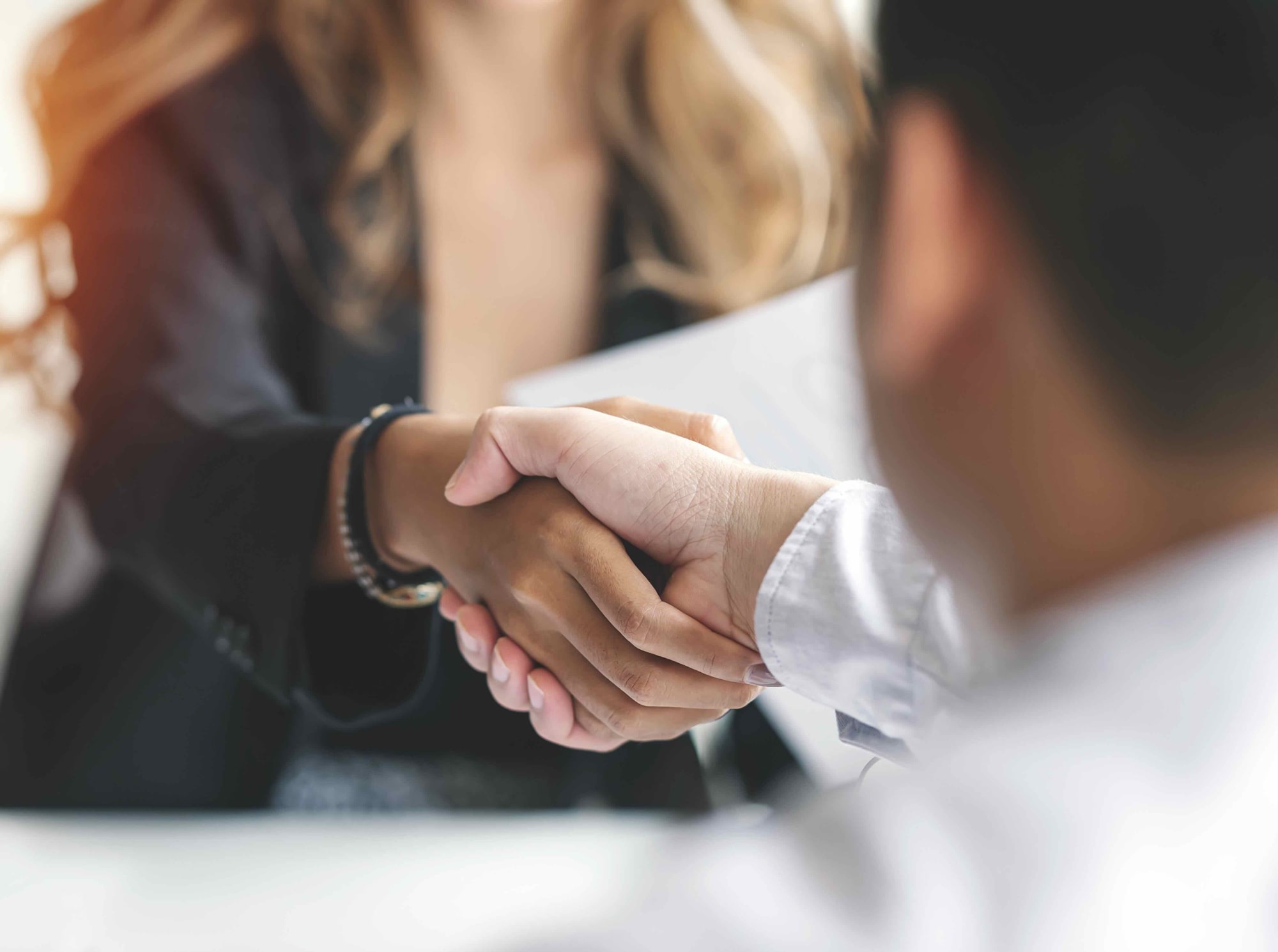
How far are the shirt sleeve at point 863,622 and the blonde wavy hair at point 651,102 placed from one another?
11.6 inches

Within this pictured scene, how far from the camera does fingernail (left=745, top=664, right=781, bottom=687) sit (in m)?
0.36

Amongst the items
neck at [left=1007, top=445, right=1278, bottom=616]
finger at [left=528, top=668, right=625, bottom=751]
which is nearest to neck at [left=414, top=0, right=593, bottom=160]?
finger at [left=528, top=668, right=625, bottom=751]

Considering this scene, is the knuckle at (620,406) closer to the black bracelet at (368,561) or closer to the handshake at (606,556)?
the handshake at (606,556)

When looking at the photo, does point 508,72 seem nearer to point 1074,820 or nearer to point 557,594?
point 557,594

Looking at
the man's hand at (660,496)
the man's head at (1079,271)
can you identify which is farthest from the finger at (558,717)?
the man's head at (1079,271)

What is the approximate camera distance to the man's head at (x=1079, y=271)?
0.65ft

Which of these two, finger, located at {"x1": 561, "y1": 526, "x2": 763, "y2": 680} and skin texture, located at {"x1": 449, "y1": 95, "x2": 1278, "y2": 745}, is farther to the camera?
finger, located at {"x1": 561, "y1": 526, "x2": 763, "y2": 680}

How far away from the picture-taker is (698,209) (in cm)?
68

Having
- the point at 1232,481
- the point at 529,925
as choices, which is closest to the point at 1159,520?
the point at 1232,481

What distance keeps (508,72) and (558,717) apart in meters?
0.46

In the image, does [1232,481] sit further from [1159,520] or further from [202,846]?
[202,846]

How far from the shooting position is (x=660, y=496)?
37 cm

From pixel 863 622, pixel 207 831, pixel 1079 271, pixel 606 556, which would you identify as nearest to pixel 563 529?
pixel 606 556

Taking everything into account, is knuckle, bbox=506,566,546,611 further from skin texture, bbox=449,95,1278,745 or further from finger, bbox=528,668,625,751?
skin texture, bbox=449,95,1278,745
